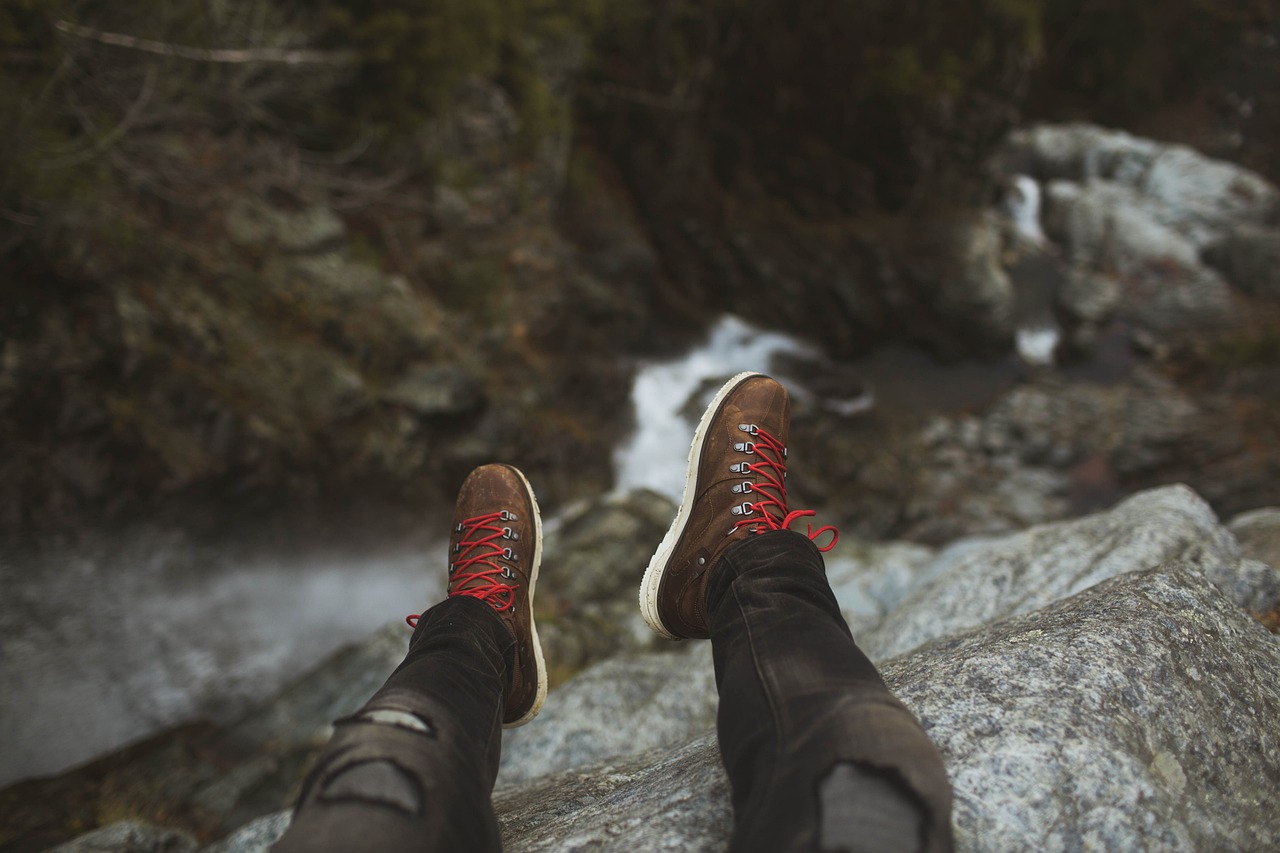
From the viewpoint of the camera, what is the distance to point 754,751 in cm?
139

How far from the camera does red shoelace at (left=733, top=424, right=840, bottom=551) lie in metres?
2.14

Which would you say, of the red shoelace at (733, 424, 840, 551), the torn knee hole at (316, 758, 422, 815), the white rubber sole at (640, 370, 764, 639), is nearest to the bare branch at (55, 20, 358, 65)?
the white rubber sole at (640, 370, 764, 639)

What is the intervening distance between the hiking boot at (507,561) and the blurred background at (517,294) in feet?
6.57

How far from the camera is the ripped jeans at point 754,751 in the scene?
3.82 ft

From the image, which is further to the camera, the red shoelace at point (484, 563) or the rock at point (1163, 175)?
the rock at point (1163, 175)

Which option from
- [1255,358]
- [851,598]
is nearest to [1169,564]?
[851,598]

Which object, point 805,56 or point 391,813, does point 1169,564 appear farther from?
point 805,56

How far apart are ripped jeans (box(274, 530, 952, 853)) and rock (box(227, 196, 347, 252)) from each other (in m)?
4.21

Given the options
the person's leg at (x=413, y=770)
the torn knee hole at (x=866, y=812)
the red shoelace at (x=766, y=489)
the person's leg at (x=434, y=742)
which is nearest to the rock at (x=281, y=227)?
the person's leg at (x=434, y=742)

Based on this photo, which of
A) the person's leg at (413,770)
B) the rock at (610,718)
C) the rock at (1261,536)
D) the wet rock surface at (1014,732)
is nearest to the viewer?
the person's leg at (413,770)

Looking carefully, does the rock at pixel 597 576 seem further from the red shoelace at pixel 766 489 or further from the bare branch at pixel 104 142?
the bare branch at pixel 104 142

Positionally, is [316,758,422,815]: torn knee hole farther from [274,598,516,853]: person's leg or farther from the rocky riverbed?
the rocky riverbed

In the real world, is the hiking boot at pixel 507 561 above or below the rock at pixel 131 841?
above

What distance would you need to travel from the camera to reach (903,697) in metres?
1.63
